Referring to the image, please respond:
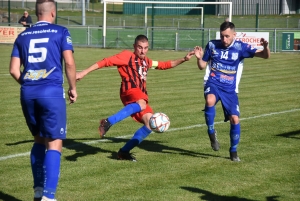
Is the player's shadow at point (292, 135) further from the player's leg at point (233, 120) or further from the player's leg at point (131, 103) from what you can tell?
the player's leg at point (131, 103)

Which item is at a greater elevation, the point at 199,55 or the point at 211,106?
the point at 199,55

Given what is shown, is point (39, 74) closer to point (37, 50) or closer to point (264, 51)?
point (37, 50)

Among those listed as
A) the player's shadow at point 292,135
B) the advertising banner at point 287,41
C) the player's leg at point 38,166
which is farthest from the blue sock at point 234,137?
the advertising banner at point 287,41

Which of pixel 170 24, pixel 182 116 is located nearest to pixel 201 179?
pixel 182 116

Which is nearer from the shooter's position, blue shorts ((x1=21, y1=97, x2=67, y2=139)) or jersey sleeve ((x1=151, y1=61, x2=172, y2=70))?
blue shorts ((x1=21, y1=97, x2=67, y2=139))

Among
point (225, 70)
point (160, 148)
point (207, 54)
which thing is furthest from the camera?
point (160, 148)

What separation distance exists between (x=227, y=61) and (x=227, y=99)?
1.81 feet

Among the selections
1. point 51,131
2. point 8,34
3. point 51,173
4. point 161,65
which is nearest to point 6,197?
point 51,173

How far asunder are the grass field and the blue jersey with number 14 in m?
1.42

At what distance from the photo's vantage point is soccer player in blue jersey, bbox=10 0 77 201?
593cm

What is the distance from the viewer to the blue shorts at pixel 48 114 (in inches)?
234

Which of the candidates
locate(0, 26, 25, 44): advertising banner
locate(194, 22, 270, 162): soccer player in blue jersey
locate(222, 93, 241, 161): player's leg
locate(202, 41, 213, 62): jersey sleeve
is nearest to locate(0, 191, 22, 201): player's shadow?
locate(222, 93, 241, 161): player's leg

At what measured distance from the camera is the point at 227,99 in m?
8.98

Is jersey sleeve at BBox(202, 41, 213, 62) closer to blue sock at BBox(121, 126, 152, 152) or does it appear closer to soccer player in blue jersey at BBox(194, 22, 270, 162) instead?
soccer player in blue jersey at BBox(194, 22, 270, 162)
